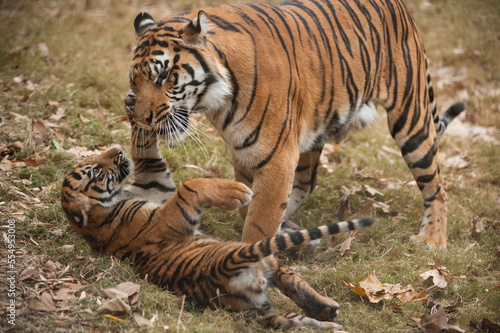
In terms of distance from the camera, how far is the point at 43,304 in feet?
→ 9.39

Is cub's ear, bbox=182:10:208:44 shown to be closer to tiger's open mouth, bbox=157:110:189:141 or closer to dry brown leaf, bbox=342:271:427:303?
tiger's open mouth, bbox=157:110:189:141

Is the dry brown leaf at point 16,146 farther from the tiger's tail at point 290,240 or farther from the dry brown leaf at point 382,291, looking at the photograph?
the dry brown leaf at point 382,291

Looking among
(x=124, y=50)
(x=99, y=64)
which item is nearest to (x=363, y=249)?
(x=99, y=64)

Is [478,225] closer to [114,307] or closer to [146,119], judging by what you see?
[146,119]

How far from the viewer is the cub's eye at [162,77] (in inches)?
128

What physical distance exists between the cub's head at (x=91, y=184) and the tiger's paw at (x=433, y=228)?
8.14ft

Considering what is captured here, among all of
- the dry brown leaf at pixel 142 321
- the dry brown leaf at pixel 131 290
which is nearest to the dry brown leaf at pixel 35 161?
the dry brown leaf at pixel 131 290

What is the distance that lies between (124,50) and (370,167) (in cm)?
377

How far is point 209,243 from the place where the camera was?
3.29 m

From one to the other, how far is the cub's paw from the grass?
0.64 meters

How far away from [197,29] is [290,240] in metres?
1.42

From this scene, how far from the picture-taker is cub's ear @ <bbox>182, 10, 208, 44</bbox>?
3201 mm

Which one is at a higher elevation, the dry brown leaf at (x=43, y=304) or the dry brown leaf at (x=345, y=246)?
the dry brown leaf at (x=43, y=304)

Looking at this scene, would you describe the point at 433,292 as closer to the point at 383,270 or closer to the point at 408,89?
the point at 383,270
